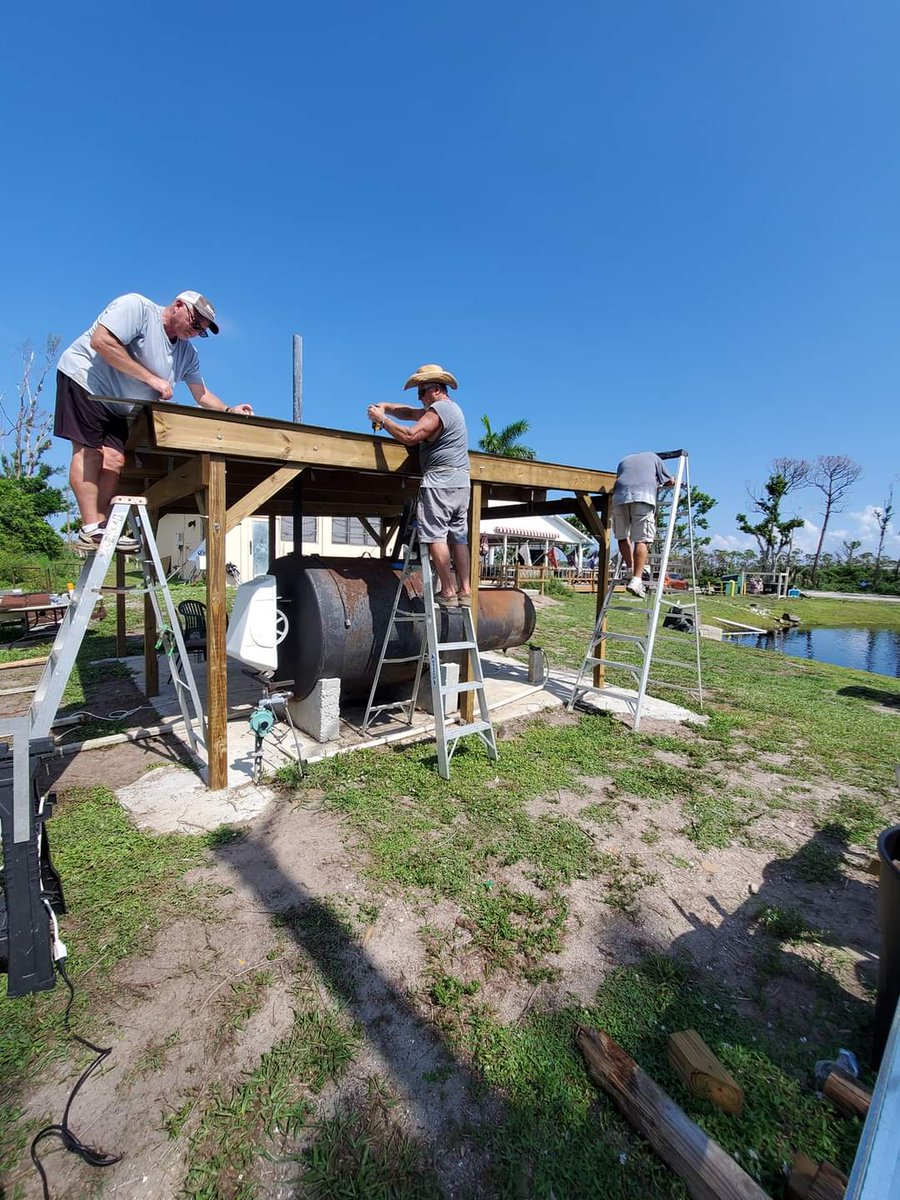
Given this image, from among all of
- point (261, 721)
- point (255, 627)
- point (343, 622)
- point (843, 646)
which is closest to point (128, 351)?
point (255, 627)

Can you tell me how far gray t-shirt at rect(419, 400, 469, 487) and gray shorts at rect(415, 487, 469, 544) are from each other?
0.19ft

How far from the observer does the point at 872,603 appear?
3812 cm

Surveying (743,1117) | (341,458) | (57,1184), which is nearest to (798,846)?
(743,1117)

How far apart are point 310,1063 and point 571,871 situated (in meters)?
1.68

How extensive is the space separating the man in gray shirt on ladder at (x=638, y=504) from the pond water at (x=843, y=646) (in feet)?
40.8

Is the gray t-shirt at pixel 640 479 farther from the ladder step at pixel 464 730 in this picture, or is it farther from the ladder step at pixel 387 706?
the ladder step at pixel 387 706

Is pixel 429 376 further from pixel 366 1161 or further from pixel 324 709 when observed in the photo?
pixel 366 1161

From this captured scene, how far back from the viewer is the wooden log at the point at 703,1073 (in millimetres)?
1656

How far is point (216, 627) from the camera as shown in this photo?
3686 mm

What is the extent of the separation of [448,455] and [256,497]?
1.58 m

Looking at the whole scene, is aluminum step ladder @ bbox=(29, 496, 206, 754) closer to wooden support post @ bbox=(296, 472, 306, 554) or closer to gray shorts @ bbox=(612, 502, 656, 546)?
wooden support post @ bbox=(296, 472, 306, 554)

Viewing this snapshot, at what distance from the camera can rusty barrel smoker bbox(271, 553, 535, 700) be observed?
4590 mm

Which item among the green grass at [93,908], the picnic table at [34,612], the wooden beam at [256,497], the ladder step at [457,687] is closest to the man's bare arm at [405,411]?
the wooden beam at [256,497]

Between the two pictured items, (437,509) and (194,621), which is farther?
(194,621)
